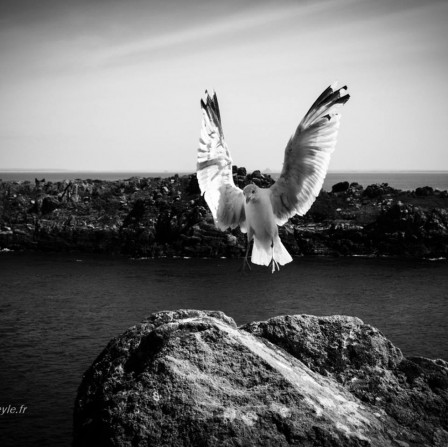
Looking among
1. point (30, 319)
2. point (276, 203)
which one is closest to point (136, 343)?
point (276, 203)

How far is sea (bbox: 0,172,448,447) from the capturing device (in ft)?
131

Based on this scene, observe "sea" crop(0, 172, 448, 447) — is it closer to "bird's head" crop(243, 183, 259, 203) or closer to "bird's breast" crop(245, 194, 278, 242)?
"bird's breast" crop(245, 194, 278, 242)

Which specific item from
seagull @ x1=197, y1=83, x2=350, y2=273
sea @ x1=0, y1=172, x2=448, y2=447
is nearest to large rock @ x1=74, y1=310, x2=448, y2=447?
seagull @ x1=197, y1=83, x2=350, y2=273

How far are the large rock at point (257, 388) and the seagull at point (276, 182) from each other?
2.28 metres

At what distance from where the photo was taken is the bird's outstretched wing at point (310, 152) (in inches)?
555

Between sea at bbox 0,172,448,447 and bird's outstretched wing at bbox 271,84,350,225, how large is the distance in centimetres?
2274

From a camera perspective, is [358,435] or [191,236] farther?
[191,236]

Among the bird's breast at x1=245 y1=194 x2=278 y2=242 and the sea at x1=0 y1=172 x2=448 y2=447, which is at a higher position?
the bird's breast at x1=245 y1=194 x2=278 y2=242

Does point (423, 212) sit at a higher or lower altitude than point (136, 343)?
lower

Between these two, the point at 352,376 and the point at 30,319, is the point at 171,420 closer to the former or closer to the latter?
the point at 352,376

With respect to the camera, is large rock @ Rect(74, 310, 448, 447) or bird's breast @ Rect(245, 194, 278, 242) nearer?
large rock @ Rect(74, 310, 448, 447)

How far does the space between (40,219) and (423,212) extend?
72756mm

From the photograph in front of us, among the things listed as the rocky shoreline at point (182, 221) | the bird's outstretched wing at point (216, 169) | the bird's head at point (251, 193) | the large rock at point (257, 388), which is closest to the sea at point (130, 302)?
the rocky shoreline at point (182, 221)

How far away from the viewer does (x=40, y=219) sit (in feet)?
392
